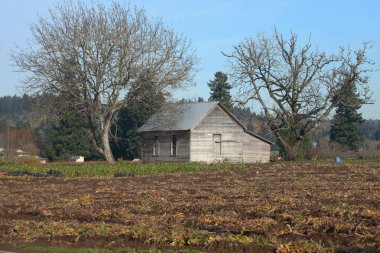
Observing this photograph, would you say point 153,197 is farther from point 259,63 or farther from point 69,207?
point 259,63

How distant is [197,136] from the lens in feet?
171

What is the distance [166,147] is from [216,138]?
491 centimetres

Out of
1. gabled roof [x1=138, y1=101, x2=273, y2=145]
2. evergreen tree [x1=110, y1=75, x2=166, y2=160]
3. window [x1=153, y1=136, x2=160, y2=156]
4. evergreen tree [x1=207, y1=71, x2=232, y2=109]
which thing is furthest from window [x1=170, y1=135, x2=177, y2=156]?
evergreen tree [x1=207, y1=71, x2=232, y2=109]

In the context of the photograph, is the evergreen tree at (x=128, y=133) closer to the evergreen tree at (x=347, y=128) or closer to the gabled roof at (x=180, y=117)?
the gabled roof at (x=180, y=117)

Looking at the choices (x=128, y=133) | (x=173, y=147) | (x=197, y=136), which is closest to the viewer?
(x=197, y=136)

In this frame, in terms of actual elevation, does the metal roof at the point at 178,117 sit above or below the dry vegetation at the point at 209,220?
above

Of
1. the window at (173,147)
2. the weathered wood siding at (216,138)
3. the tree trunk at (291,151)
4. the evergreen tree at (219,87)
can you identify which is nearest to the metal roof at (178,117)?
the weathered wood siding at (216,138)

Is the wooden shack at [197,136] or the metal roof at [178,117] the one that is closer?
the wooden shack at [197,136]

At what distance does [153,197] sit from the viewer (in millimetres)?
20438

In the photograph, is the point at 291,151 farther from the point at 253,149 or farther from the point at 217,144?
the point at 217,144

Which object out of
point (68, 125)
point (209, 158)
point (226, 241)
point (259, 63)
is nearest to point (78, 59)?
point (209, 158)

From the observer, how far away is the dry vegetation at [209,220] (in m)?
11.2

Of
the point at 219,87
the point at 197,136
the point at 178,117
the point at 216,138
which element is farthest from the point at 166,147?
the point at 219,87

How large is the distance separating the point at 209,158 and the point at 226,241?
4089 centimetres
